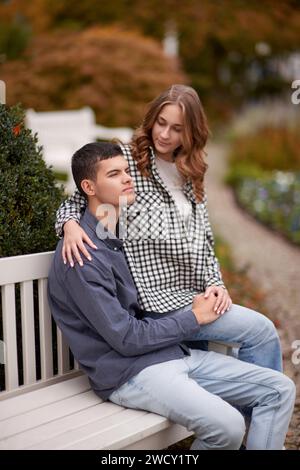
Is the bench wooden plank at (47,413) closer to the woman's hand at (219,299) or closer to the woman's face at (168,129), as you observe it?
the woman's hand at (219,299)

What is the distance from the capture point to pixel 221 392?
2.60 m

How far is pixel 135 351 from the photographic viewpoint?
8.03ft

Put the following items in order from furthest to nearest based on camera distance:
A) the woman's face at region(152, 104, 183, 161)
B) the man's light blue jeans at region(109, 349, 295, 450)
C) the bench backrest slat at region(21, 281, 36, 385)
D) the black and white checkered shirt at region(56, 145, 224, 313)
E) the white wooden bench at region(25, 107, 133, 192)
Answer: the white wooden bench at region(25, 107, 133, 192) → the woman's face at region(152, 104, 183, 161) → the black and white checkered shirt at region(56, 145, 224, 313) → the bench backrest slat at region(21, 281, 36, 385) → the man's light blue jeans at region(109, 349, 295, 450)

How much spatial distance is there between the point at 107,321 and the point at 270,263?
4.72 metres

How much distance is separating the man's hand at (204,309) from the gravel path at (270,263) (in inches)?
39.3

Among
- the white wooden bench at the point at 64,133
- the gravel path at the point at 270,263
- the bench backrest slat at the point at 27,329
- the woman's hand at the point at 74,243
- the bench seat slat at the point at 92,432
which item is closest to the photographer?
the bench seat slat at the point at 92,432

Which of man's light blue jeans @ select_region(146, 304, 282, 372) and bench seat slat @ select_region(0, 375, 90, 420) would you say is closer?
bench seat slat @ select_region(0, 375, 90, 420)

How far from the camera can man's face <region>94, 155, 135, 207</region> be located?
2.60 meters

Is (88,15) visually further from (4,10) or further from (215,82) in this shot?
(215,82)

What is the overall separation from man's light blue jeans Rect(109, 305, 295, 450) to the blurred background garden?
758mm

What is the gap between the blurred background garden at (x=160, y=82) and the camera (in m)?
2.84

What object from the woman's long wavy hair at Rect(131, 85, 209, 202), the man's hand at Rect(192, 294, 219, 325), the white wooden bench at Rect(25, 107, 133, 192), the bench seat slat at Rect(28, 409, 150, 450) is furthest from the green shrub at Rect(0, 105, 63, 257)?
the white wooden bench at Rect(25, 107, 133, 192)

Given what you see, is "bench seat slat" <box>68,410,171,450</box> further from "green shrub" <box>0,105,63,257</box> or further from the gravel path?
the gravel path

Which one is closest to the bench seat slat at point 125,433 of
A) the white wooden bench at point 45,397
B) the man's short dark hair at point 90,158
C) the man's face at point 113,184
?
the white wooden bench at point 45,397
